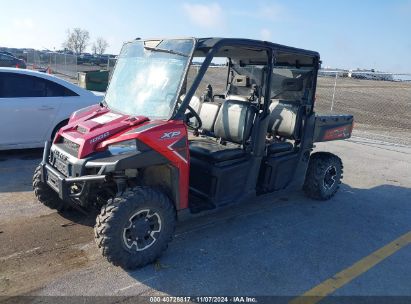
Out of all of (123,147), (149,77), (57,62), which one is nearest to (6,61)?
(57,62)

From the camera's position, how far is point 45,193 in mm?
4543

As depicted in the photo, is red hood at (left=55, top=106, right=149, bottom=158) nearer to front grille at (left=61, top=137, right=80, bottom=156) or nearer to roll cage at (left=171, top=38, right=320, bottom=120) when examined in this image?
front grille at (left=61, top=137, right=80, bottom=156)

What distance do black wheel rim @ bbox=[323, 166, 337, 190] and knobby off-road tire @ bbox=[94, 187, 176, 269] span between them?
292 centimetres

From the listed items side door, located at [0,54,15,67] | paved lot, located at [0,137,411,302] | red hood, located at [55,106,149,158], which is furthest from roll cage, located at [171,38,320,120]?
side door, located at [0,54,15,67]

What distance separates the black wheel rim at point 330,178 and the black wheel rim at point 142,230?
3.09 m

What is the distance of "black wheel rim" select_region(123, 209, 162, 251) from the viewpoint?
11.9ft

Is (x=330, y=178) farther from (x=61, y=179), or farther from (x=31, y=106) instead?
(x=31, y=106)

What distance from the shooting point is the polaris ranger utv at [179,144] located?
360 cm

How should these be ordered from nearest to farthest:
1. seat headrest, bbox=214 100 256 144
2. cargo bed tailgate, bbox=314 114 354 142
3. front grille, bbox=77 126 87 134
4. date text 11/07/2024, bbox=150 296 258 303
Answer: date text 11/07/2024, bbox=150 296 258 303 → front grille, bbox=77 126 87 134 → seat headrest, bbox=214 100 256 144 → cargo bed tailgate, bbox=314 114 354 142

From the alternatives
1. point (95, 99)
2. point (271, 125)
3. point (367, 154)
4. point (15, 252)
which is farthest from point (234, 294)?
point (367, 154)

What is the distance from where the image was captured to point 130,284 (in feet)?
11.4

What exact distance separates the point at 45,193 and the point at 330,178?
3.97 metres

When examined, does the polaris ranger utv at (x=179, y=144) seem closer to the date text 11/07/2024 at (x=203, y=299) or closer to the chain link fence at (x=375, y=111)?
the date text 11/07/2024 at (x=203, y=299)

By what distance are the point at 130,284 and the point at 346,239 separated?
258 centimetres
